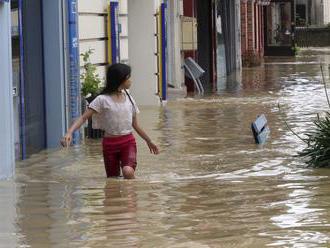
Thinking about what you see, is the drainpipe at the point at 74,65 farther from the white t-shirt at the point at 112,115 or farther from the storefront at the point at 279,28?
the storefront at the point at 279,28

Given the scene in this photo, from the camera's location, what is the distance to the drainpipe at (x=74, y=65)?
48.6 feet

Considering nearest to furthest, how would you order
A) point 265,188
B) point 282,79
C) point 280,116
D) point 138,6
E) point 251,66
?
point 265,188, point 280,116, point 138,6, point 282,79, point 251,66

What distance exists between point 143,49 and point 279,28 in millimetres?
34093

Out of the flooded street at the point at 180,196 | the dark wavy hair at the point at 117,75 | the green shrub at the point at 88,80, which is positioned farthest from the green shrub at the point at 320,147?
the green shrub at the point at 88,80

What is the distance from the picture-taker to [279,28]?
5538 centimetres

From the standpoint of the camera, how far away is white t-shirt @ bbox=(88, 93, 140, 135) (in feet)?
34.6

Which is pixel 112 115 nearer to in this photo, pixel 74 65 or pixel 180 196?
pixel 180 196

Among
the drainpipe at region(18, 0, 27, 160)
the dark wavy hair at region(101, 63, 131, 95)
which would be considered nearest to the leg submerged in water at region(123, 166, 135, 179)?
the dark wavy hair at region(101, 63, 131, 95)

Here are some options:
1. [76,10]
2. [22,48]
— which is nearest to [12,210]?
[22,48]

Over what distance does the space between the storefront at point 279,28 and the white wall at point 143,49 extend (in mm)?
33256

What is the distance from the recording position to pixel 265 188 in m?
10.3

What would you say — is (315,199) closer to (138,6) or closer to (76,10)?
(76,10)

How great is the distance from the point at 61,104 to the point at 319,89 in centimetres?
1368

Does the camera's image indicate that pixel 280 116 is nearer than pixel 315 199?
No
